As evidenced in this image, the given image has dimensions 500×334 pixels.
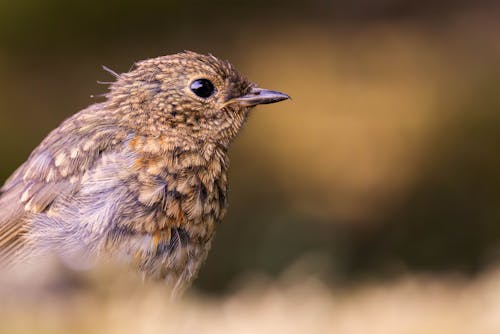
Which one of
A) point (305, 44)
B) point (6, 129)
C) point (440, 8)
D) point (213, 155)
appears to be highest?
point (440, 8)

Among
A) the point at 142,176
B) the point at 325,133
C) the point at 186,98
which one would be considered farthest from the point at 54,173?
the point at 325,133

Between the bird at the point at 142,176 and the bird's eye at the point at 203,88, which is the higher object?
the bird's eye at the point at 203,88

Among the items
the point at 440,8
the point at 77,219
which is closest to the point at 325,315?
the point at 77,219

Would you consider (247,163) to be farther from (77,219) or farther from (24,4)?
(77,219)

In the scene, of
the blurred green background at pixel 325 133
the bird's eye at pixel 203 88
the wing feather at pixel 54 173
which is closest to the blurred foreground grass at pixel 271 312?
the wing feather at pixel 54 173

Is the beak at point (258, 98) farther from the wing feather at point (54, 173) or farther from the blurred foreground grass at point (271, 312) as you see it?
the blurred foreground grass at point (271, 312)

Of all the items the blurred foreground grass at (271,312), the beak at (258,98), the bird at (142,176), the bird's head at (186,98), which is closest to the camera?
the blurred foreground grass at (271,312)

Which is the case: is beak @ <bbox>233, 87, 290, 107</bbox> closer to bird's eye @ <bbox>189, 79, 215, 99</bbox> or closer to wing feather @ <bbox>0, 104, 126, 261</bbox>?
bird's eye @ <bbox>189, 79, 215, 99</bbox>
